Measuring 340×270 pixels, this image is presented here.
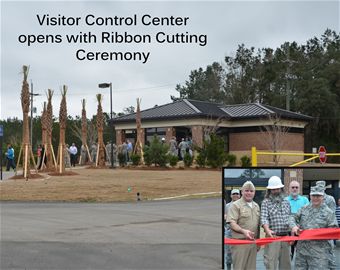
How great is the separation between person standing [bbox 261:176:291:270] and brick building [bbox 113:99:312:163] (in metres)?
35.3

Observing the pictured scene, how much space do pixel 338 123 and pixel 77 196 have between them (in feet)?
143

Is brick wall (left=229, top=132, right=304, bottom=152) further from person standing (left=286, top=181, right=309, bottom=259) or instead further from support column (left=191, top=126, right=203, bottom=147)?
person standing (left=286, top=181, right=309, bottom=259)

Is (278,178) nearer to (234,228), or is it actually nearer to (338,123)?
(234,228)

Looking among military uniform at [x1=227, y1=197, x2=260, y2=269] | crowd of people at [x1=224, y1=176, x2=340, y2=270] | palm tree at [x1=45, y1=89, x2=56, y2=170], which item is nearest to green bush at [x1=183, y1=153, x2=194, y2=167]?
palm tree at [x1=45, y1=89, x2=56, y2=170]

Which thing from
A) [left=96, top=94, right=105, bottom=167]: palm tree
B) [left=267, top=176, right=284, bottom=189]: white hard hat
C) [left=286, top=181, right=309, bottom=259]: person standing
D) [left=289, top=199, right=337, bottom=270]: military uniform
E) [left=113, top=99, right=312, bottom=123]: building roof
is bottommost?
[left=289, top=199, right=337, bottom=270]: military uniform

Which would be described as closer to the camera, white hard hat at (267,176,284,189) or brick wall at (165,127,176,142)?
white hard hat at (267,176,284,189)

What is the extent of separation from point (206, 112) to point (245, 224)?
→ 125 feet

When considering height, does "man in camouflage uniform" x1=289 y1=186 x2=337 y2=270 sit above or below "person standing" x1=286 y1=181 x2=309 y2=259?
below

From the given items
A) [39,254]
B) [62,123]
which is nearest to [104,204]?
[39,254]

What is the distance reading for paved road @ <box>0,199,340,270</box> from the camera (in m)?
8.12

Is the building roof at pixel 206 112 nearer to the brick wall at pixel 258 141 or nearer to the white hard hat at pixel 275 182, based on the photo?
the brick wall at pixel 258 141

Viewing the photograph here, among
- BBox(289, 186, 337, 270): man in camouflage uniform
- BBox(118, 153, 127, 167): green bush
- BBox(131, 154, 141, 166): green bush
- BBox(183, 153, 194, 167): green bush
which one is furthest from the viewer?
BBox(118, 153, 127, 167): green bush

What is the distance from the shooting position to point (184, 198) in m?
18.8

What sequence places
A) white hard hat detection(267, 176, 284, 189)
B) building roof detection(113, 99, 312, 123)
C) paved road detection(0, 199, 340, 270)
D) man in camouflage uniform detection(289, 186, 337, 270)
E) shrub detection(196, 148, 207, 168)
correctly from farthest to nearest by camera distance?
building roof detection(113, 99, 312, 123) → shrub detection(196, 148, 207, 168) → paved road detection(0, 199, 340, 270) → man in camouflage uniform detection(289, 186, 337, 270) → white hard hat detection(267, 176, 284, 189)
